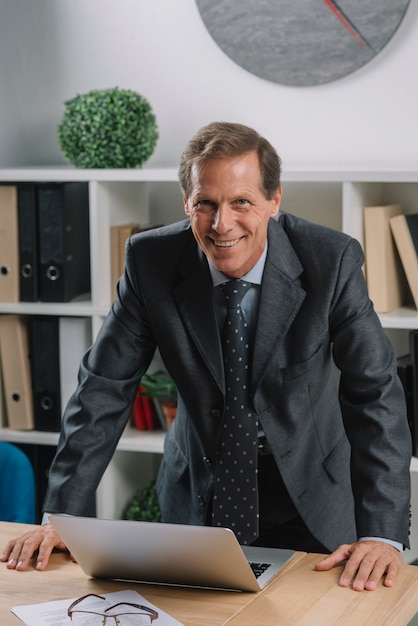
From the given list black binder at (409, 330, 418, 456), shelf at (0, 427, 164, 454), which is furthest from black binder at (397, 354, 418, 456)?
shelf at (0, 427, 164, 454)

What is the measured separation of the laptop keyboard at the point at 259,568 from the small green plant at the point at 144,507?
5.25 feet

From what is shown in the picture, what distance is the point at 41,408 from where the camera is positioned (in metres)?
3.42

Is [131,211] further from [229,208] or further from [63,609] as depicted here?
[63,609]

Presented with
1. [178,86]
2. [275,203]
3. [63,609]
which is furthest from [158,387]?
[63,609]

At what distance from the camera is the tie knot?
219 cm

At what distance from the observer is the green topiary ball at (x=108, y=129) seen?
3.17 metres

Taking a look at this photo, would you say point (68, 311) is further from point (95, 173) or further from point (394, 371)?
point (394, 371)

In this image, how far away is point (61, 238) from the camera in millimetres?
3281

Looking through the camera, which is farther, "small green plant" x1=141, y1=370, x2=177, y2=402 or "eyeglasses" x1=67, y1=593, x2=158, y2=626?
"small green plant" x1=141, y1=370, x2=177, y2=402

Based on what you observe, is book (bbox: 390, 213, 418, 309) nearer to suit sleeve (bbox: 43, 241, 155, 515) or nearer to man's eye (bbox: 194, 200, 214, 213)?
suit sleeve (bbox: 43, 241, 155, 515)

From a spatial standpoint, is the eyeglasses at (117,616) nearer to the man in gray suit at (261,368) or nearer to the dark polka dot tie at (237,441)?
the man in gray suit at (261,368)

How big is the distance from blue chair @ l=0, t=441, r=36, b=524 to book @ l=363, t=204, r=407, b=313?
1128 mm

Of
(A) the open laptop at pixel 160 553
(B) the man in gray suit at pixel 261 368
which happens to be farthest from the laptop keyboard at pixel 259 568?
(B) the man in gray suit at pixel 261 368

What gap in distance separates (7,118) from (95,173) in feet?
2.02
